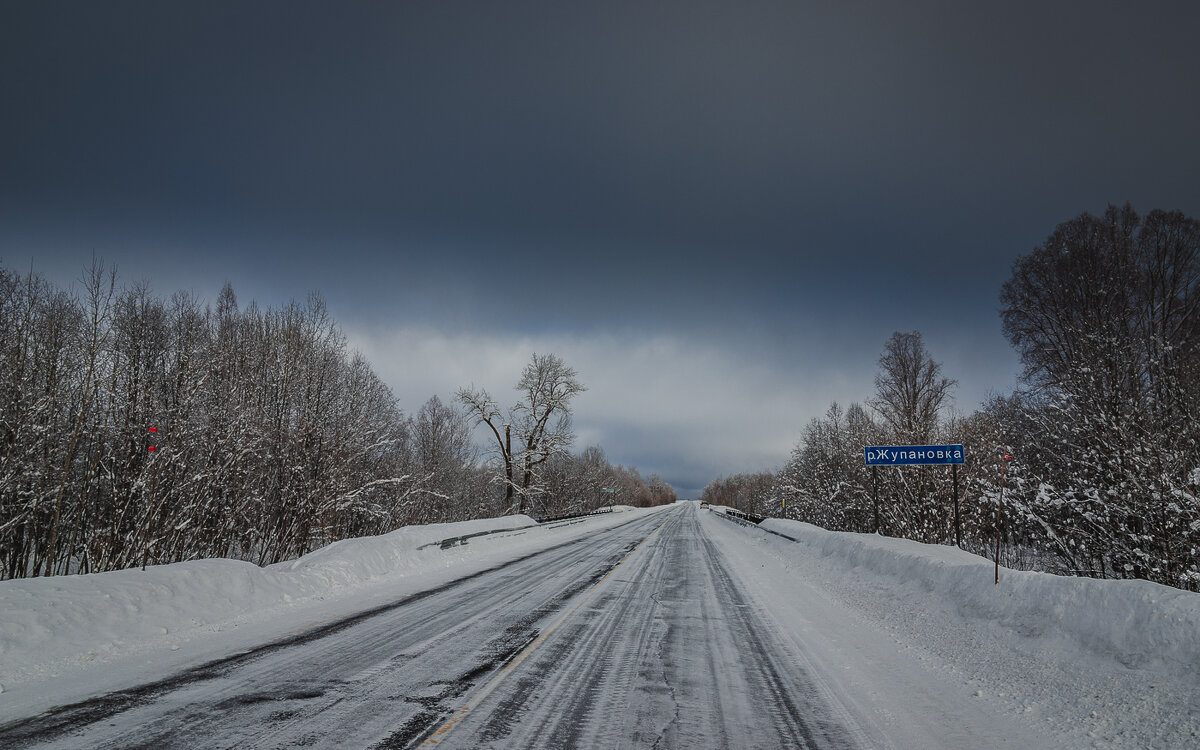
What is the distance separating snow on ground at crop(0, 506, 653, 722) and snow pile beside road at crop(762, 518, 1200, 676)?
372 inches

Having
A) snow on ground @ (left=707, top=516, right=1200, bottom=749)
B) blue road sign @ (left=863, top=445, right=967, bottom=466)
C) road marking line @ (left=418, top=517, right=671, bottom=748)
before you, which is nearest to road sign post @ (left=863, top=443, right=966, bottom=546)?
blue road sign @ (left=863, top=445, right=967, bottom=466)

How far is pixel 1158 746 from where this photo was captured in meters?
3.87

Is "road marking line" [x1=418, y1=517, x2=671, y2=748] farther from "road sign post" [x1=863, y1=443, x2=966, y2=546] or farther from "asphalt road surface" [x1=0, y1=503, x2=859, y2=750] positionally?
"road sign post" [x1=863, y1=443, x2=966, y2=546]

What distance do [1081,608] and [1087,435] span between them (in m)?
7.49

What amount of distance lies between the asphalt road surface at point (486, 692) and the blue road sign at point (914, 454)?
30.4 ft

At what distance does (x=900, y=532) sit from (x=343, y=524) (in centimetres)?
2047

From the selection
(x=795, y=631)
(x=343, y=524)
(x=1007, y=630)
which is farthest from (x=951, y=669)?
(x=343, y=524)

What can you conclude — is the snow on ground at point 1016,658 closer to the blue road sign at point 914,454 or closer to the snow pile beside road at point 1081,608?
the snow pile beside road at point 1081,608

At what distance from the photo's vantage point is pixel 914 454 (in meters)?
15.0

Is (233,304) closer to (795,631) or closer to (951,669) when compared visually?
(795,631)

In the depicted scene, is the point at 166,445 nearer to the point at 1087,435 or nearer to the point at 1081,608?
the point at 1081,608

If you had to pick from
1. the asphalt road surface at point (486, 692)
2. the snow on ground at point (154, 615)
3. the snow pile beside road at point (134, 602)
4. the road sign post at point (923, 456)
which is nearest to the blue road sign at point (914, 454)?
the road sign post at point (923, 456)

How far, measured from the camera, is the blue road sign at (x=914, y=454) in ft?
45.6

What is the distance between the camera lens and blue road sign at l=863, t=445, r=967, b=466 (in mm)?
13898
